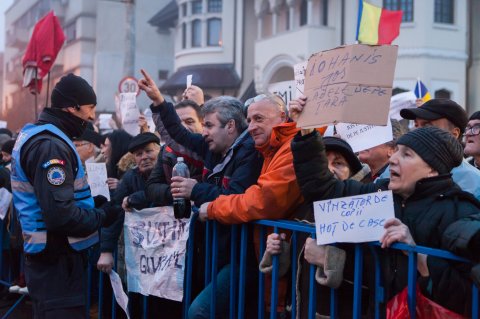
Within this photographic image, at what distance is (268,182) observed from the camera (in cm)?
389

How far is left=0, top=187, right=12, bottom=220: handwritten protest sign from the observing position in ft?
23.0

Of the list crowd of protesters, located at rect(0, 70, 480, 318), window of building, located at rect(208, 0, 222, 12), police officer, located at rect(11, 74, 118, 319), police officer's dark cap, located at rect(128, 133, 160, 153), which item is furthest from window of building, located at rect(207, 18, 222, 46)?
police officer, located at rect(11, 74, 118, 319)

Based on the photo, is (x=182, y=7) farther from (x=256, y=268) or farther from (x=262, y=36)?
(x=256, y=268)

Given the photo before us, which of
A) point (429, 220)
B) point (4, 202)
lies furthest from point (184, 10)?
point (429, 220)

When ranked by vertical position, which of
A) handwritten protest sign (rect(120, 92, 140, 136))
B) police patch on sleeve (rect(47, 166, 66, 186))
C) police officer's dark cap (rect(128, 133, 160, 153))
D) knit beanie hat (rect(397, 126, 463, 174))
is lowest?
police patch on sleeve (rect(47, 166, 66, 186))

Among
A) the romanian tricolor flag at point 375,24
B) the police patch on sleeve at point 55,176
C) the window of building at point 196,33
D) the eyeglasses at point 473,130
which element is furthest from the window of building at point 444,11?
the police patch on sleeve at point 55,176

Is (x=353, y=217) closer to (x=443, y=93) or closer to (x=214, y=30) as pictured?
(x=443, y=93)

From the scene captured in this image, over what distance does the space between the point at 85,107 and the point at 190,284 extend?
1444 mm

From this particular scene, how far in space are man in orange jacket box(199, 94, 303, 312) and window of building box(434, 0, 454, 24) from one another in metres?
23.5

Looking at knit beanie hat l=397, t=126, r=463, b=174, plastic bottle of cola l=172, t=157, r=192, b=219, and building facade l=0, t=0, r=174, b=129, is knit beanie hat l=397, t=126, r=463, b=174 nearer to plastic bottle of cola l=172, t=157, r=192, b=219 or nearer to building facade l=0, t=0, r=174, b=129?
plastic bottle of cola l=172, t=157, r=192, b=219

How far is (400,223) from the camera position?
9.88ft

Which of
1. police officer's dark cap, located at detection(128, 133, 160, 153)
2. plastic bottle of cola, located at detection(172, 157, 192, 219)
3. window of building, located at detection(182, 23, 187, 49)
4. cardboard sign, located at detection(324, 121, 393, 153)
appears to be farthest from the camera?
window of building, located at detection(182, 23, 187, 49)

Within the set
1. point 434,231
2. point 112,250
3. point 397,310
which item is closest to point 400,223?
point 434,231

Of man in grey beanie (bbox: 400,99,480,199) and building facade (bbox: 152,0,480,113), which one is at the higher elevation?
building facade (bbox: 152,0,480,113)
